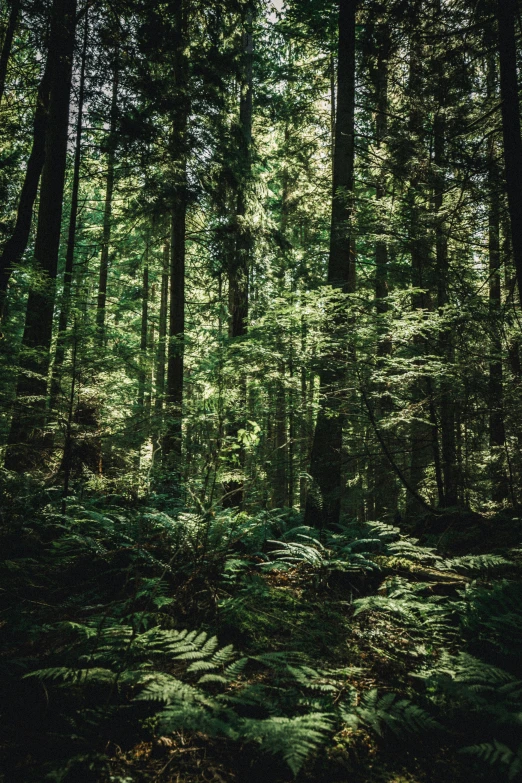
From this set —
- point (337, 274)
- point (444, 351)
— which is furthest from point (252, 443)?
point (444, 351)

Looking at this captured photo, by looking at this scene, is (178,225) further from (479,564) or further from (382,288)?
(479,564)

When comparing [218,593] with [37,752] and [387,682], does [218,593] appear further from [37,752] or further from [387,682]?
[37,752]

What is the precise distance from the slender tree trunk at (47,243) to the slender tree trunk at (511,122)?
614 cm

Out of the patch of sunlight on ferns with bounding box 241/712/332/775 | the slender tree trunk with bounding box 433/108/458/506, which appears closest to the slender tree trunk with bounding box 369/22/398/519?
the slender tree trunk with bounding box 433/108/458/506

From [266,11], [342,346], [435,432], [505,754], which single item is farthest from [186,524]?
[266,11]

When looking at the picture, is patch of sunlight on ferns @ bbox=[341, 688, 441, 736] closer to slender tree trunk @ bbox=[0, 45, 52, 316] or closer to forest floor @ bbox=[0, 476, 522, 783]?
forest floor @ bbox=[0, 476, 522, 783]

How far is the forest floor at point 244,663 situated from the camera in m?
1.98

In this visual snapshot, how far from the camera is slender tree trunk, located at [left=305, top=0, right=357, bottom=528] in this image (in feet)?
21.4

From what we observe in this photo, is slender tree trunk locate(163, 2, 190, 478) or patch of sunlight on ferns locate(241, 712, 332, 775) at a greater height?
slender tree trunk locate(163, 2, 190, 478)

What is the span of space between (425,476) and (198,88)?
11719mm

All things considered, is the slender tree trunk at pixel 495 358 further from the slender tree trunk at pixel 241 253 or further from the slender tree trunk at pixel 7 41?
the slender tree trunk at pixel 7 41

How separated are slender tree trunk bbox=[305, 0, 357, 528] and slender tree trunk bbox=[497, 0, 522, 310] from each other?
92.1 inches

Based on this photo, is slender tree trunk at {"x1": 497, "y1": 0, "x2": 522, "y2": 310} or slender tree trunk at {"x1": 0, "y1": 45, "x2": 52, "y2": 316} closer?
slender tree trunk at {"x1": 497, "y1": 0, "x2": 522, "y2": 310}

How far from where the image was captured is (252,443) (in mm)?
4270
